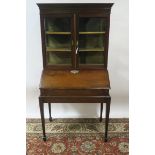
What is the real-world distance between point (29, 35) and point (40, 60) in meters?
0.33

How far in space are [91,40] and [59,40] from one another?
37 centimetres

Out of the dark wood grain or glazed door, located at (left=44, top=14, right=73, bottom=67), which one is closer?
the dark wood grain

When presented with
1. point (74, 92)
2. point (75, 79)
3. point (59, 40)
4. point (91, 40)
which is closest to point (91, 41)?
point (91, 40)

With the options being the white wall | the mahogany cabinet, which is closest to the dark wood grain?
the mahogany cabinet

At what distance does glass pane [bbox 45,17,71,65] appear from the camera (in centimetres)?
258

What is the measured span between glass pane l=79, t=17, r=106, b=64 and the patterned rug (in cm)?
80

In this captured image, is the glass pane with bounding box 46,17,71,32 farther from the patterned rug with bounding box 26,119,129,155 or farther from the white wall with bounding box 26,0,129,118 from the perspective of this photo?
the patterned rug with bounding box 26,119,129,155

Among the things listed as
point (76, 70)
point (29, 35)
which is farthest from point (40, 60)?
point (76, 70)

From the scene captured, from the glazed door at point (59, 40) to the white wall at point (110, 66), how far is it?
0.20 m

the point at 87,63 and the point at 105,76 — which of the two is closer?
the point at 105,76

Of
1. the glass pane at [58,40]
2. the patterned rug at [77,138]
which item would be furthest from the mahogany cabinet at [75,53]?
the patterned rug at [77,138]

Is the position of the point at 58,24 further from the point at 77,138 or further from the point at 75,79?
the point at 77,138
